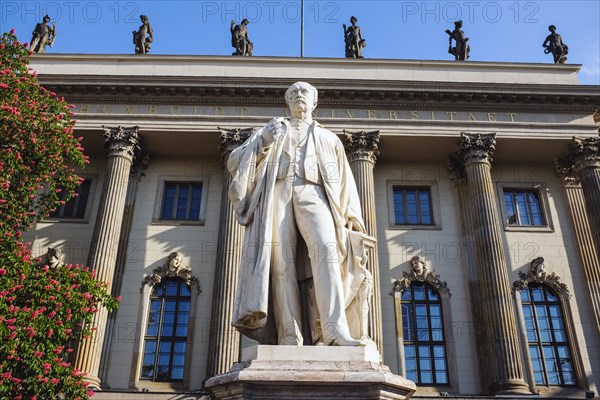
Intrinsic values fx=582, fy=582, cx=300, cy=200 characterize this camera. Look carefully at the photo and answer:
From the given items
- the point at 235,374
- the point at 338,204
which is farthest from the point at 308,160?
the point at 235,374

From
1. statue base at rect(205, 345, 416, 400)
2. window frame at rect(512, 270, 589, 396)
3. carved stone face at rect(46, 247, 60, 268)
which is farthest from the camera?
carved stone face at rect(46, 247, 60, 268)

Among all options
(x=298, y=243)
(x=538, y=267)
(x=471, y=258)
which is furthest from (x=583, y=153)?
(x=298, y=243)

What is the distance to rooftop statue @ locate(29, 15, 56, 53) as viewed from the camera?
28.3 meters

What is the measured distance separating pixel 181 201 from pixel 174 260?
3047mm

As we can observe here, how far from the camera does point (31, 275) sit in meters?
13.4

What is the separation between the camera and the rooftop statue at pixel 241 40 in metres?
28.4

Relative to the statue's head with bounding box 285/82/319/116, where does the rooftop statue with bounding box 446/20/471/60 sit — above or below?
above

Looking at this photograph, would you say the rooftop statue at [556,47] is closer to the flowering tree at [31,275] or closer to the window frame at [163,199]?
the window frame at [163,199]

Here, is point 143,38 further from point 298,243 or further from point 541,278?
point 298,243

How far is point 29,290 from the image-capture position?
518 inches

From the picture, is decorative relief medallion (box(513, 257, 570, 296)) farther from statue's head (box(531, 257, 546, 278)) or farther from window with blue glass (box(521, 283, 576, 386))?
window with blue glass (box(521, 283, 576, 386))

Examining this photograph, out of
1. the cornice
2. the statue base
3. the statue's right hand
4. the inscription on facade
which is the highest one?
the cornice

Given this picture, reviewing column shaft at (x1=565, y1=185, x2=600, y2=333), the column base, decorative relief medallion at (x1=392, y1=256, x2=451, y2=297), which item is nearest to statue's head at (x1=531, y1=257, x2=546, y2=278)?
column shaft at (x1=565, y1=185, x2=600, y2=333)

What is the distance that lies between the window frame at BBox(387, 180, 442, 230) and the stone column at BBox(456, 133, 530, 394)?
1.64 metres
